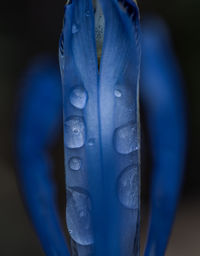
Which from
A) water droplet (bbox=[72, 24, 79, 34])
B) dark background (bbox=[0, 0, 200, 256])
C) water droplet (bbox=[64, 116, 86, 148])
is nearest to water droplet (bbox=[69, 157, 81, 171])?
water droplet (bbox=[64, 116, 86, 148])

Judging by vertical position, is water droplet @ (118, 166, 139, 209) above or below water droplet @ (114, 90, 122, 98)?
below

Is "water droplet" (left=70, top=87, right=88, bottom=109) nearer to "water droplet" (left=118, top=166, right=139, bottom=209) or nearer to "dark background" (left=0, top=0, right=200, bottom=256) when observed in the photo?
"water droplet" (left=118, top=166, right=139, bottom=209)

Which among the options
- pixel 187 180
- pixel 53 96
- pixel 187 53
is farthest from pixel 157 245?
pixel 187 180

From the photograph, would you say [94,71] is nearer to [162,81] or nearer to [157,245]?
[162,81]

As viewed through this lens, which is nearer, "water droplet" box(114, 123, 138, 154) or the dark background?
"water droplet" box(114, 123, 138, 154)

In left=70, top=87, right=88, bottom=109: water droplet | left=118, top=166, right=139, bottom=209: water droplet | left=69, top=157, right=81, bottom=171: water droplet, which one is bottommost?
left=118, top=166, right=139, bottom=209: water droplet

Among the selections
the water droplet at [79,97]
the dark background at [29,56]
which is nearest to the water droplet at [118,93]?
the water droplet at [79,97]

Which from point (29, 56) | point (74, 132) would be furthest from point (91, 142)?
point (29, 56)

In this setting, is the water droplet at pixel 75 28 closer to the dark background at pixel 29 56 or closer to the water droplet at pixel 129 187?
the water droplet at pixel 129 187
